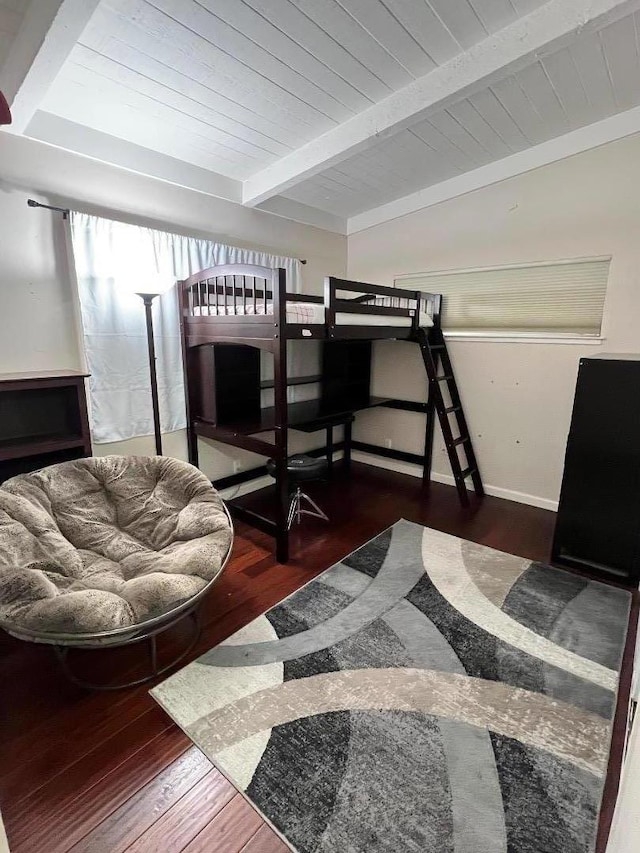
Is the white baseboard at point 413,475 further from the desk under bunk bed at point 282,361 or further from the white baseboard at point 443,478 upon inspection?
the desk under bunk bed at point 282,361

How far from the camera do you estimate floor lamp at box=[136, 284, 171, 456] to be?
2.39m

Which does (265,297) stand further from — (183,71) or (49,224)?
(49,224)

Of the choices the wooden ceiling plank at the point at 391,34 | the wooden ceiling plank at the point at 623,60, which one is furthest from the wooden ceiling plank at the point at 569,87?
the wooden ceiling plank at the point at 391,34

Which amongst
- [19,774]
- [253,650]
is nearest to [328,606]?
[253,650]

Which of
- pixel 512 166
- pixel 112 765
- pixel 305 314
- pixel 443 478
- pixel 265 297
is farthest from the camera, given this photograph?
pixel 443 478

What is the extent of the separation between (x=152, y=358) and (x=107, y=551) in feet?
3.81

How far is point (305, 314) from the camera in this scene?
2537 mm

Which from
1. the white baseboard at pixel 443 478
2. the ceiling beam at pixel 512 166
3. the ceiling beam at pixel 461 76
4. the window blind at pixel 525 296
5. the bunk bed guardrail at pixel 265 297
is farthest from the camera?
the white baseboard at pixel 443 478

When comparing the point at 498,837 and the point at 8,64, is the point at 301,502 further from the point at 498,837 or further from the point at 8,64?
the point at 8,64

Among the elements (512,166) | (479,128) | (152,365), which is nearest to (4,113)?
(152,365)

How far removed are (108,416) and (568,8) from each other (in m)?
3.07

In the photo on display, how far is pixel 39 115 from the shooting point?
2080mm

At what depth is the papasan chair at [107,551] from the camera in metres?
1.48

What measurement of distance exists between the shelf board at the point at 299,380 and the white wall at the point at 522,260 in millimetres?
824
